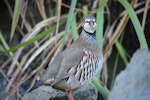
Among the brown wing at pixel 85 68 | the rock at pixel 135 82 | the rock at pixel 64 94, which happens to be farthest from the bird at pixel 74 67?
the rock at pixel 135 82

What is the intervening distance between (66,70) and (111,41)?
96 centimetres

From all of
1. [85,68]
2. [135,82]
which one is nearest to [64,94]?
[85,68]

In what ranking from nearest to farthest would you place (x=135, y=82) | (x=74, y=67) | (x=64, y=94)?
1. (x=135, y=82)
2. (x=74, y=67)
3. (x=64, y=94)

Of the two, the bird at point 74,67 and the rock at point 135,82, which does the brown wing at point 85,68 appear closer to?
the bird at point 74,67

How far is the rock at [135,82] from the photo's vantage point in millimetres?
1641

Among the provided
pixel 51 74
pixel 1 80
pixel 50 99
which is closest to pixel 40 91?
pixel 50 99

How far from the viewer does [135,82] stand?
168 centimetres

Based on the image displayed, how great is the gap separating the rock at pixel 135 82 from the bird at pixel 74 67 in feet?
1.52

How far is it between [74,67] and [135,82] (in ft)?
1.75

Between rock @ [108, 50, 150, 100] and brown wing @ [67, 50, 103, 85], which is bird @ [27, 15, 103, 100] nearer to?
brown wing @ [67, 50, 103, 85]

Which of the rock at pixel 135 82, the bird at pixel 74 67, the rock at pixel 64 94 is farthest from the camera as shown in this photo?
the rock at pixel 64 94

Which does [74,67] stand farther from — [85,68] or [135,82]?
[135,82]

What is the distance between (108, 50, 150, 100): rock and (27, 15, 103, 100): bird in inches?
18.3

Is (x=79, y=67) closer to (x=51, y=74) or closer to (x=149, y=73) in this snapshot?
(x=51, y=74)
